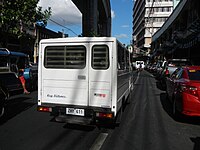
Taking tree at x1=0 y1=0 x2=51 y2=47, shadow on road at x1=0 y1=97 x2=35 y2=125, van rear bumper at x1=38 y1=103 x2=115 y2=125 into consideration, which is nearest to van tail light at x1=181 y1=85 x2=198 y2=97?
van rear bumper at x1=38 y1=103 x2=115 y2=125

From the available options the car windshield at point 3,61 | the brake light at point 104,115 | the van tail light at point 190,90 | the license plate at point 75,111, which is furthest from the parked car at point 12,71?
the van tail light at point 190,90

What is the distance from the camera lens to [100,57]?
5.28 metres

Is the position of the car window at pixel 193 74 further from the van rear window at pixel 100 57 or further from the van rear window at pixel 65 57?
the van rear window at pixel 65 57

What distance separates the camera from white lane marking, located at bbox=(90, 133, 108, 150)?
4566mm

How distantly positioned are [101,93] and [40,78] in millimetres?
1694

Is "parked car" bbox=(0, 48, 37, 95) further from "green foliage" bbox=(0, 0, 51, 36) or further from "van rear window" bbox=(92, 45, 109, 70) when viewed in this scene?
"van rear window" bbox=(92, 45, 109, 70)

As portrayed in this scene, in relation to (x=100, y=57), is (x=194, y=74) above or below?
below

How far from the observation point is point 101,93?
5.23 meters

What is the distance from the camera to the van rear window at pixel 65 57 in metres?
5.45

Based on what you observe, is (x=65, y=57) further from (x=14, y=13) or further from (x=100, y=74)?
(x=14, y=13)

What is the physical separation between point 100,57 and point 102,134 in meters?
1.85

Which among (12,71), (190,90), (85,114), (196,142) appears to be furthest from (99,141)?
(12,71)

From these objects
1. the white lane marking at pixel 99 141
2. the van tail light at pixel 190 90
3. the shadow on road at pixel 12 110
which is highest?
the van tail light at pixel 190 90

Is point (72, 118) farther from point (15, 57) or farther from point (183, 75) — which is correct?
point (15, 57)
